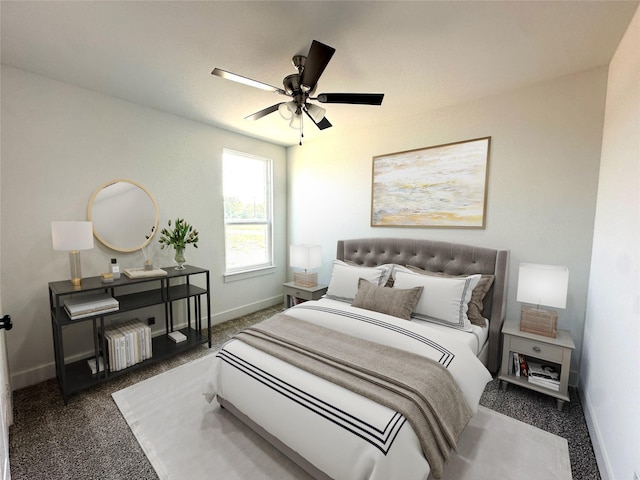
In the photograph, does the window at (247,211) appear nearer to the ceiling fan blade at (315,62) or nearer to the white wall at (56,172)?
the white wall at (56,172)

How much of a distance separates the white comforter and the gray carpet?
548mm

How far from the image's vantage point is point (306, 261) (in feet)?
11.8

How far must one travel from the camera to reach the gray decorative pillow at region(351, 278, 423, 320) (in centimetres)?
242

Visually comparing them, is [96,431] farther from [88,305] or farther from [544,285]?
[544,285]

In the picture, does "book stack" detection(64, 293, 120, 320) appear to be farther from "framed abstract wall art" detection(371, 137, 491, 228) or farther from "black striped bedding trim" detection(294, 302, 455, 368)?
"framed abstract wall art" detection(371, 137, 491, 228)

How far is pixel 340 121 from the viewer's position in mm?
3338

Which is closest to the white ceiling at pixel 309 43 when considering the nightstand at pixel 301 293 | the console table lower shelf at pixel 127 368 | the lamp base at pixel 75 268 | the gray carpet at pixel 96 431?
the lamp base at pixel 75 268

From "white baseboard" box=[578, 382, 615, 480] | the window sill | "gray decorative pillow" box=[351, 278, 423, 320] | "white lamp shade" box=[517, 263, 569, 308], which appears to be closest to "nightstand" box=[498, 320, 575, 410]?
"white baseboard" box=[578, 382, 615, 480]

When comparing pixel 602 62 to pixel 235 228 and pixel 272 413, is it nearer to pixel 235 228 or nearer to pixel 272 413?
pixel 272 413

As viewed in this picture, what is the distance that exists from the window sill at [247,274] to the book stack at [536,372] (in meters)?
3.25

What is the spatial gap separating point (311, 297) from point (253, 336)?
5.08 feet

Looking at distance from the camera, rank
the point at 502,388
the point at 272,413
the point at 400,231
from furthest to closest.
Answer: the point at 400,231 → the point at 502,388 → the point at 272,413

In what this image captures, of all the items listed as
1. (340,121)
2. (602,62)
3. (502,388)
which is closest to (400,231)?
(340,121)

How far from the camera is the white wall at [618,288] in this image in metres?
1.36
